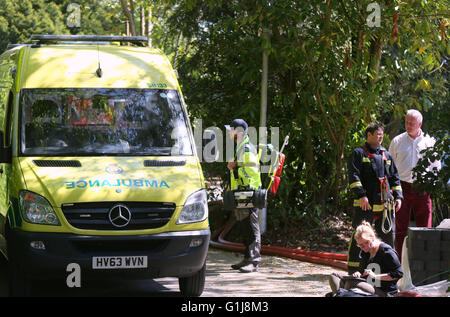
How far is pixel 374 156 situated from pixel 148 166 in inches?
105

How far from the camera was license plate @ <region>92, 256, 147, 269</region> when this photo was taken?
7.41 m

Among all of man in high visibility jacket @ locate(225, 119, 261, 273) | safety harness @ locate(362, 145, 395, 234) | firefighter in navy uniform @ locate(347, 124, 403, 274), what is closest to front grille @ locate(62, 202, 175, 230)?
firefighter in navy uniform @ locate(347, 124, 403, 274)

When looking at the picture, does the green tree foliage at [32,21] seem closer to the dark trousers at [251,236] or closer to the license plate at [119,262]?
the dark trousers at [251,236]

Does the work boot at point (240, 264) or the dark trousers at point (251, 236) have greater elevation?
the dark trousers at point (251, 236)

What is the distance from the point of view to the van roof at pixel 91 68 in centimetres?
861

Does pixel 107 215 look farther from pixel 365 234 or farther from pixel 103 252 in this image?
pixel 365 234

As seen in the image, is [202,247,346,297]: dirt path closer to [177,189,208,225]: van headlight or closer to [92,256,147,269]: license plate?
[177,189,208,225]: van headlight

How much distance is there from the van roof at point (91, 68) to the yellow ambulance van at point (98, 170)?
1 centimetres

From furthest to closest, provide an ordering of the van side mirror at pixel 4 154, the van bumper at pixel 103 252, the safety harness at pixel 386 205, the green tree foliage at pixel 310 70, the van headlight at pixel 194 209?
the green tree foliage at pixel 310 70 → the safety harness at pixel 386 205 → the van side mirror at pixel 4 154 → the van headlight at pixel 194 209 → the van bumper at pixel 103 252

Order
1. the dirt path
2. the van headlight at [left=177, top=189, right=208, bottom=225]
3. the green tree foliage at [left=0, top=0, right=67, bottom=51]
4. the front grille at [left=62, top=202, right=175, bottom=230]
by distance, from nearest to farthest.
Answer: the front grille at [left=62, top=202, right=175, bottom=230]
the van headlight at [left=177, top=189, right=208, bottom=225]
the dirt path
the green tree foliage at [left=0, top=0, right=67, bottom=51]

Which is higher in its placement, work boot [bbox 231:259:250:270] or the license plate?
the license plate

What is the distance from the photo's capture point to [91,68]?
880 cm

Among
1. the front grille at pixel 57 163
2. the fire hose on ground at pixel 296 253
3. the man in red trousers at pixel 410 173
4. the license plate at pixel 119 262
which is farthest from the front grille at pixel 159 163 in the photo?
the man in red trousers at pixel 410 173

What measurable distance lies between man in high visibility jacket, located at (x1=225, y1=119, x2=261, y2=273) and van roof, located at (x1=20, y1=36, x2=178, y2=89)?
1667 mm
